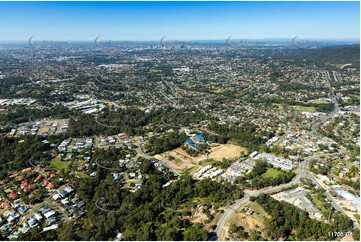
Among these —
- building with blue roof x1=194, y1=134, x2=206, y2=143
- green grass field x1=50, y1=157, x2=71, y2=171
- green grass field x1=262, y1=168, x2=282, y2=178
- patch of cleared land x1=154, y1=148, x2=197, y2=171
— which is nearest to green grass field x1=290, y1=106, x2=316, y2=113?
building with blue roof x1=194, y1=134, x2=206, y2=143

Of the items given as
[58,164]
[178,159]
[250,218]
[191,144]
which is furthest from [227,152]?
[58,164]

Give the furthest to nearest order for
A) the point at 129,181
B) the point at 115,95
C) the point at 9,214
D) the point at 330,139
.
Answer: the point at 115,95 → the point at 330,139 → the point at 129,181 → the point at 9,214

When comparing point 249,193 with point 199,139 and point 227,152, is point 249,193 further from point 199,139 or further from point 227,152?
point 199,139

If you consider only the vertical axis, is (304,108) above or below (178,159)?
above

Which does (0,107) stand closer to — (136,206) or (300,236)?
Result: (136,206)

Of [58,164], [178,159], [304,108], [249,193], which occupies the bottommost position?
[58,164]

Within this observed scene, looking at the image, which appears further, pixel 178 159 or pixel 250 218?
pixel 178 159

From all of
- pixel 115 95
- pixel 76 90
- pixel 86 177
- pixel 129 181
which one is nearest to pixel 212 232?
pixel 129 181

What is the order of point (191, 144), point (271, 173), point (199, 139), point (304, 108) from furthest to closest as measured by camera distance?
1. point (304, 108)
2. point (199, 139)
3. point (191, 144)
4. point (271, 173)
